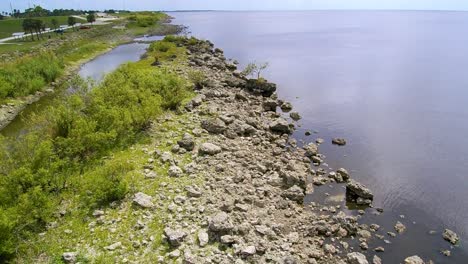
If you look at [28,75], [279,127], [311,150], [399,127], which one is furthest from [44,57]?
[399,127]

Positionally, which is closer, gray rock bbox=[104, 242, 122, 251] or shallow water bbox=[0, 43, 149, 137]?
gray rock bbox=[104, 242, 122, 251]

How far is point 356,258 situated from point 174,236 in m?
10.8

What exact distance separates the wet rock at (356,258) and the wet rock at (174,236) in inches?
391

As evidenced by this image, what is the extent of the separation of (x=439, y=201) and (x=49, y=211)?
95.3 ft

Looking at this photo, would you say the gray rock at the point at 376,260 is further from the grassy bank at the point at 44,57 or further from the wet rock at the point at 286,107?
the grassy bank at the point at 44,57

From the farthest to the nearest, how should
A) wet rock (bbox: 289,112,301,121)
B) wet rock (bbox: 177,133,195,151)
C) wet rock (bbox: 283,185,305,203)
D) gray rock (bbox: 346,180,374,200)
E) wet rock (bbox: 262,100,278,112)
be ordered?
wet rock (bbox: 262,100,278,112) → wet rock (bbox: 289,112,301,121) → wet rock (bbox: 177,133,195,151) → gray rock (bbox: 346,180,374,200) → wet rock (bbox: 283,185,305,203)

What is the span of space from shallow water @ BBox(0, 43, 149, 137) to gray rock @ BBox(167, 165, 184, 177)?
656 inches

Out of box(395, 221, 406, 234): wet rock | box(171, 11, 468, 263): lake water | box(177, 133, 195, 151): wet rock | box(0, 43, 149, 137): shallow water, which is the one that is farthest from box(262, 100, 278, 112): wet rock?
box(395, 221, 406, 234): wet rock

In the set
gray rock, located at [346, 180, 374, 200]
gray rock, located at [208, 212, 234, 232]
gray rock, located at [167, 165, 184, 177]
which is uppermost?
gray rock, located at [167, 165, 184, 177]

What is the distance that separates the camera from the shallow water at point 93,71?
45.0 m

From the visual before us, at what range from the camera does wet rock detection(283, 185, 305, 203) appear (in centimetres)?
2691

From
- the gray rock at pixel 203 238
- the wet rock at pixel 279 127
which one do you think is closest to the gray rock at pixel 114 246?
the gray rock at pixel 203 238

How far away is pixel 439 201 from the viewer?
28953 mm

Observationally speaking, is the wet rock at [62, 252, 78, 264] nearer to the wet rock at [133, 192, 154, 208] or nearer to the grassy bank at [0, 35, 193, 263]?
the grassy bank at [0, 35, 193, 263]
